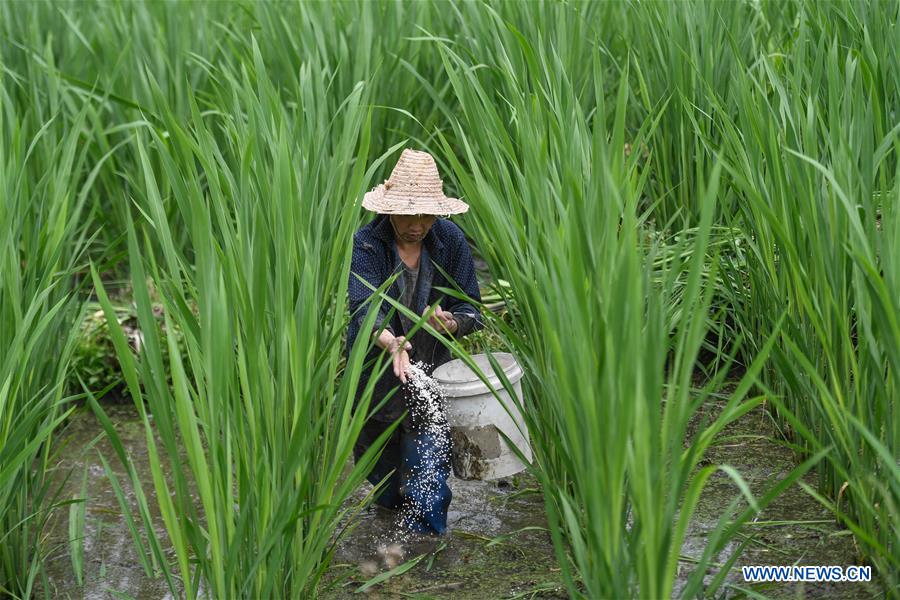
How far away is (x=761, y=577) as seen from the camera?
2.33 metres

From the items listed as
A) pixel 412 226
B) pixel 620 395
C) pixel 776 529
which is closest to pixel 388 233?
pixel 412 226

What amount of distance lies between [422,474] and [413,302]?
403mm

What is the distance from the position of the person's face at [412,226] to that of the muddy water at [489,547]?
638 mm

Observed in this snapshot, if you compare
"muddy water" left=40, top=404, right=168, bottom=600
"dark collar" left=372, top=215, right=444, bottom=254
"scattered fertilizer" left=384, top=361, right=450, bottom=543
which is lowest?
"muddy water" left=40, top=404, right=168, bottom=600

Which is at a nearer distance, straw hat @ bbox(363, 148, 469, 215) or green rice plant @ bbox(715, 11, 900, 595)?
green rice plant @ bbox(715, 11, 900, 595)

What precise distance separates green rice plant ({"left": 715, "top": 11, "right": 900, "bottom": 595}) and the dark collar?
27.8 inches

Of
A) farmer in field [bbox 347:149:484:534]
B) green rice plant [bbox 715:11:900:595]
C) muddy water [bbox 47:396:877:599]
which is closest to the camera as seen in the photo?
green rice plant [bbox 715:11:900:595]

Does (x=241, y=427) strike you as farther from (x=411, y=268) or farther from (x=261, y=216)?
(x=411, y=268)

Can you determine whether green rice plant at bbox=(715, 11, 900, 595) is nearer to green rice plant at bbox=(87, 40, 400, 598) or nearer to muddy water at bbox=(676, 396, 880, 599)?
muddy water at bbox=(676, 396, 880, 599)

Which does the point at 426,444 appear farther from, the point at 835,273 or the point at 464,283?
the point at 835,273

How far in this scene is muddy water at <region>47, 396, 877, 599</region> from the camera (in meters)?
2.41

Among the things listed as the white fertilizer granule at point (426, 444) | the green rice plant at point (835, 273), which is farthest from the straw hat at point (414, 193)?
the green rice plant at point (835, 273)

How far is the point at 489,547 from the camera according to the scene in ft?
8.55

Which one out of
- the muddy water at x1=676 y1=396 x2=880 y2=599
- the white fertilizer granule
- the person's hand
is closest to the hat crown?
the person's hand
